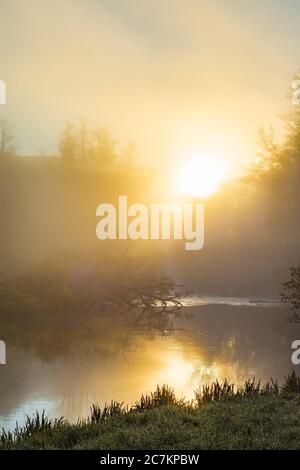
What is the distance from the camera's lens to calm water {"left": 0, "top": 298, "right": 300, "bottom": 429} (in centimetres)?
1495

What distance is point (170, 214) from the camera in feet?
182

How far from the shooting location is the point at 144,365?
63.6 feet

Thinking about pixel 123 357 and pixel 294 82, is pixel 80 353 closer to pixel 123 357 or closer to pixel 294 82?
pixel 123 357

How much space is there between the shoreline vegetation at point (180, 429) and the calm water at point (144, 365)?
6.32 ft

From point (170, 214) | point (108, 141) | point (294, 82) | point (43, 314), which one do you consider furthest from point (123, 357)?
point (108, 141)

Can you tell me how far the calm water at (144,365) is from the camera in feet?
49.1

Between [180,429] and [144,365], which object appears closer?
[180,429]

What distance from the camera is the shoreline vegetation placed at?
9656 millimetres

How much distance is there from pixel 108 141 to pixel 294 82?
29.9 meters

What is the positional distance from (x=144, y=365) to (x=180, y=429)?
29.6ft

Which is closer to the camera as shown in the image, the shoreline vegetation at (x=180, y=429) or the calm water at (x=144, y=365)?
the shoreline vegetation at (x=180, y=429)

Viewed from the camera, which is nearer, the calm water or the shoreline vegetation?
the shoreline vegetation

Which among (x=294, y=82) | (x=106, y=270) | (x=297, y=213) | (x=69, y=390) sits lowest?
(x=69, y=390)

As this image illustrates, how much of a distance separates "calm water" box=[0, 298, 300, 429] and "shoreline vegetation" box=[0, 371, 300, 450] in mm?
1927
